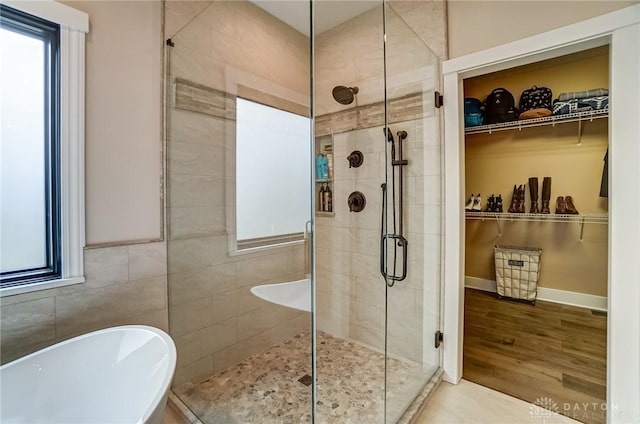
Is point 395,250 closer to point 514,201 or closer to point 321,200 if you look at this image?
point 321,200

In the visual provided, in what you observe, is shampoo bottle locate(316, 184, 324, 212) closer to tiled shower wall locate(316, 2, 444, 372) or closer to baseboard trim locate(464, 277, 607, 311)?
tiled shower wall locate(316, 2, 444, 372)

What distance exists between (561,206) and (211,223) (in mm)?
3533

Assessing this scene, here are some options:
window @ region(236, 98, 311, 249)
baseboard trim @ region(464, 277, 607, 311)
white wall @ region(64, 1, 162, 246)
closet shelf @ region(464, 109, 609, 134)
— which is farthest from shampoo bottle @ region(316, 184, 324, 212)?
baseboard trim @ region(464, 277, 607, 311)

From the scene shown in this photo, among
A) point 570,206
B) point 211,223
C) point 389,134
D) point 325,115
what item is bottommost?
point 211,223

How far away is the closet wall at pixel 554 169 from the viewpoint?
2971 mm

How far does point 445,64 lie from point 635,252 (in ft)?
5.00

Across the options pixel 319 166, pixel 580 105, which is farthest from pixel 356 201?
pixel 580 105

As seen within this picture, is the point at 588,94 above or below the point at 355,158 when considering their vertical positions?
above

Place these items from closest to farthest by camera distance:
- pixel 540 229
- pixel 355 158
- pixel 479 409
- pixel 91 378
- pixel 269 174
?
pixel 91 378, pixel 479 409, pixel 269 174, pixel 355 158, pixel 540 229

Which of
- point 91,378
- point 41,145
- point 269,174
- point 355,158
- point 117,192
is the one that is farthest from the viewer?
point 355,158

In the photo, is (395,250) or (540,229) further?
(540,229)

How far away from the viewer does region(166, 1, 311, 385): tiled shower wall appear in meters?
1.74

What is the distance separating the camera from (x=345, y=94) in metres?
2.13

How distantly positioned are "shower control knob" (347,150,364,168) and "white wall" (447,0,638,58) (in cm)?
91
